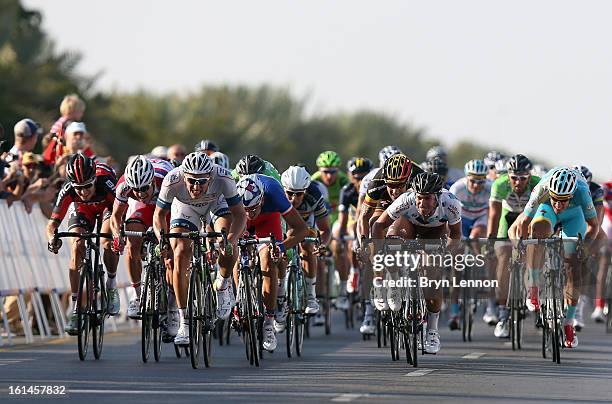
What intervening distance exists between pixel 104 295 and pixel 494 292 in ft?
19.8

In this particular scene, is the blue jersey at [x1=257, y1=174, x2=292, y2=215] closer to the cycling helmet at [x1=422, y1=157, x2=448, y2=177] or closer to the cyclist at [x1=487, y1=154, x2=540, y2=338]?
the cyclist at [x1=487, y1=154, x2=540, y2=338]

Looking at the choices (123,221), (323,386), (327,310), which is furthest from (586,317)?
(323,386)

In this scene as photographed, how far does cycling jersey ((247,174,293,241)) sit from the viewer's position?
57.4 feet

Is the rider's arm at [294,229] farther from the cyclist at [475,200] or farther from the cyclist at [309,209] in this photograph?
the cyclist at [475,200]

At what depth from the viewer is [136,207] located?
18031 mm

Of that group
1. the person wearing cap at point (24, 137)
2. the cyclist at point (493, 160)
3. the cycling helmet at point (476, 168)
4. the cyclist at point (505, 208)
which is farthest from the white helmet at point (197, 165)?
the cyclist at point (493, 160)

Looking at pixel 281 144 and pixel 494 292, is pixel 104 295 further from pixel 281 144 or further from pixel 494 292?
pixel 281 144

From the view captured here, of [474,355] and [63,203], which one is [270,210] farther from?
[474,355]

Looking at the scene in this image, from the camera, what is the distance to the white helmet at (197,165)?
16.2 m

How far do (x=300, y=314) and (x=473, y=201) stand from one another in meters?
5.72

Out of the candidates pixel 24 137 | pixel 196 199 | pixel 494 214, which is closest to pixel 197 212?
pixel 196 199

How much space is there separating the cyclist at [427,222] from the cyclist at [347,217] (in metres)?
6.34

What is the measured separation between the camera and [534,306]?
1820 cm

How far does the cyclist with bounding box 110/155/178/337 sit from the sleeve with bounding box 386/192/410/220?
2.28 m
